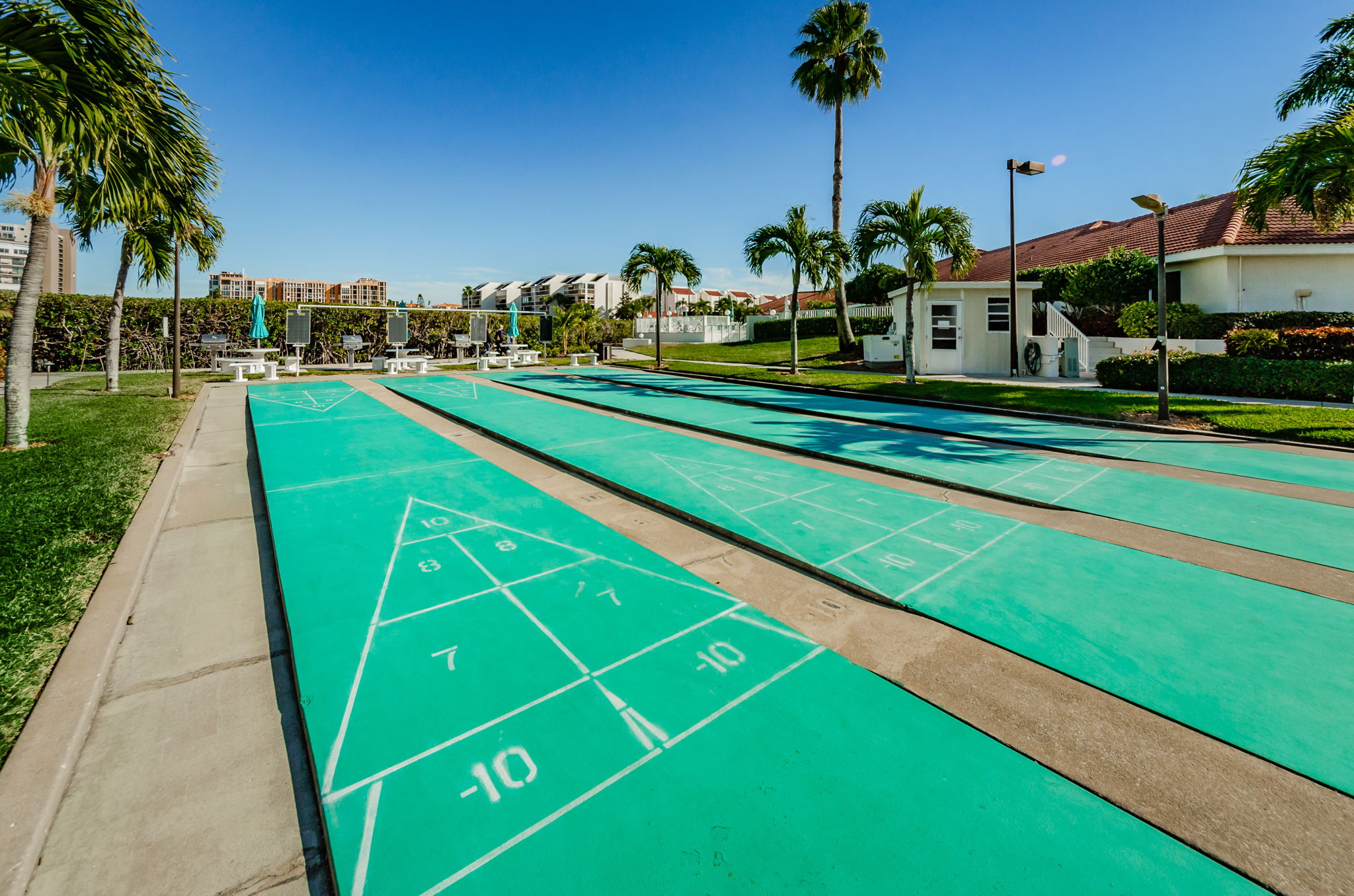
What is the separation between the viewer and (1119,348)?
2084 centimetres

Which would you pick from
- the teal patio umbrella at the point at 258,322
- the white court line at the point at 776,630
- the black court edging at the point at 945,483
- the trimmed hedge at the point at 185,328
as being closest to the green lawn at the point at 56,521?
the white court line at the point at 776,630

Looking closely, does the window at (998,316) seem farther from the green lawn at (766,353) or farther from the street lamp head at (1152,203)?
the street lamp head at (1152,203)

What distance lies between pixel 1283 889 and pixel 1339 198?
1825 centimetres

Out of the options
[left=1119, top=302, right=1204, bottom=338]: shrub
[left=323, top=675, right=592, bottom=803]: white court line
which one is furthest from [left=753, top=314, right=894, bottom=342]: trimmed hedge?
[left=323, top=675, right=592, bottom=803]: white court line

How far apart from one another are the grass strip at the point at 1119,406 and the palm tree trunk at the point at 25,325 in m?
17.8

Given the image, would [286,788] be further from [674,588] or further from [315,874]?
[674,588]

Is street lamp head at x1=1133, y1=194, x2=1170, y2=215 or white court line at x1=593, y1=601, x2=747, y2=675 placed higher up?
street lamp head at x1=1133, y1=194, x2=1170, y2=215

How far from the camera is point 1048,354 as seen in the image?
2214 centimetres

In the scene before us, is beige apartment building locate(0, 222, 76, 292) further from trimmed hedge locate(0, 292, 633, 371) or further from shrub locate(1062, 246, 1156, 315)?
shrub locate(1062, 246, 1156, 315)

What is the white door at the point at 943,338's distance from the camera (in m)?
22.5

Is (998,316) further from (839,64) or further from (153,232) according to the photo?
(153,232)

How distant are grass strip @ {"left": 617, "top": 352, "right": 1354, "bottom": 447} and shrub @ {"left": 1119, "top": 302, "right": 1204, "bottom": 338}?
757 cm

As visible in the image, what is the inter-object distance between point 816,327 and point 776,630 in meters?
36.2

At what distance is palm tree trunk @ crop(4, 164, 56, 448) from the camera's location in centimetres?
888
